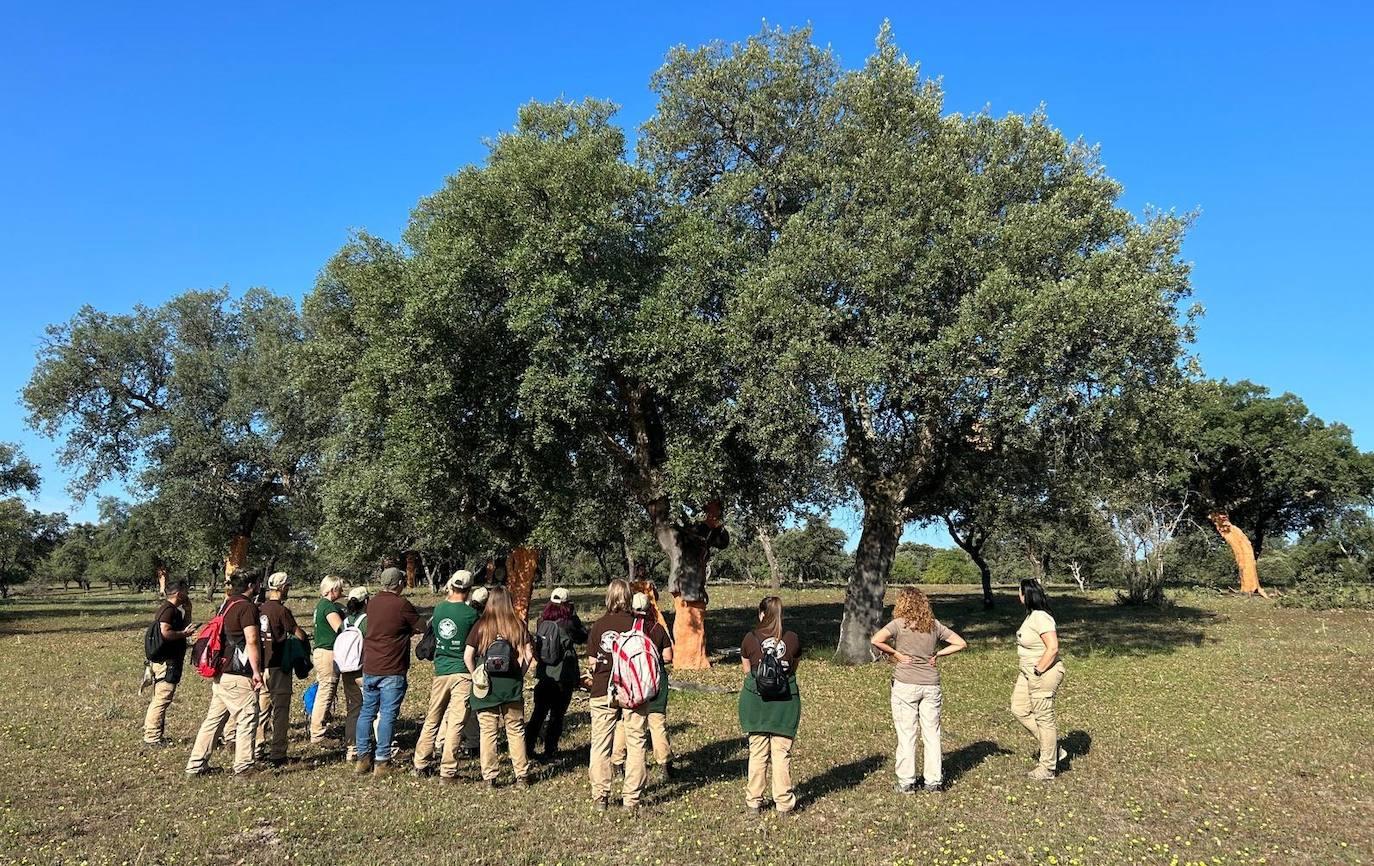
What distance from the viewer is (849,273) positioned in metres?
15.6

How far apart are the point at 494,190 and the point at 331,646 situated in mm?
9839

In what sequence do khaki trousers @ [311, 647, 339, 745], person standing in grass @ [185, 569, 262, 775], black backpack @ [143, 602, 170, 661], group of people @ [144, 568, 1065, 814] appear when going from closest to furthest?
group of people @ [144, 568, 1065, 814] → person standing in grass @ [185, 569, 262, 775] → black backpack @ [143, 602, 170, 661] → khaki trousers @ [311, 647, 339, 745]

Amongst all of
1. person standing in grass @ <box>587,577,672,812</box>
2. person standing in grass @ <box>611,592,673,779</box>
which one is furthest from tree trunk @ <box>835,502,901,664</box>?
person standing in grass @ <box>587,577,672,812</box>

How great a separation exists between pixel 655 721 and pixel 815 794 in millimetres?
1855

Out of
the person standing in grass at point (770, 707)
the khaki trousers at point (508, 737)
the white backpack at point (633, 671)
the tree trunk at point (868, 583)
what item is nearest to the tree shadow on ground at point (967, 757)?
the person standing in grass at point (770, 707)

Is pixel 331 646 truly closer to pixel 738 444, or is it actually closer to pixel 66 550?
pixel 738 444

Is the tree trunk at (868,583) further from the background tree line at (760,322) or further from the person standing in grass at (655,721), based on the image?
the person standing in grass at (655,721)

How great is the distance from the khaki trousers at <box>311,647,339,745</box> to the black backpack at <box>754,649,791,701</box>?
6.23 metres

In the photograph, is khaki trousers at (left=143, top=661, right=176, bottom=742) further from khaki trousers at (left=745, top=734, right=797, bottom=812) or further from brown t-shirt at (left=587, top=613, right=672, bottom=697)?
khaki trousers at (left=745, top=734, right=797, bottom=812)

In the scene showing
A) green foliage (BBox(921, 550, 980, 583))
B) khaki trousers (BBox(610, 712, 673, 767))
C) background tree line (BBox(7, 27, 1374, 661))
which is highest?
background tree line (BBox(7, 27, 1374, 661))

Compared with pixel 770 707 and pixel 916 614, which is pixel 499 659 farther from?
pixel 916 614

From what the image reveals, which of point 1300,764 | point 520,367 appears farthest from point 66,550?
point 1300,764

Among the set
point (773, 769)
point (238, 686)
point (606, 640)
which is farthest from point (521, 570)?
point (773, 769)

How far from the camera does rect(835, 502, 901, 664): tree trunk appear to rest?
18.6 m
